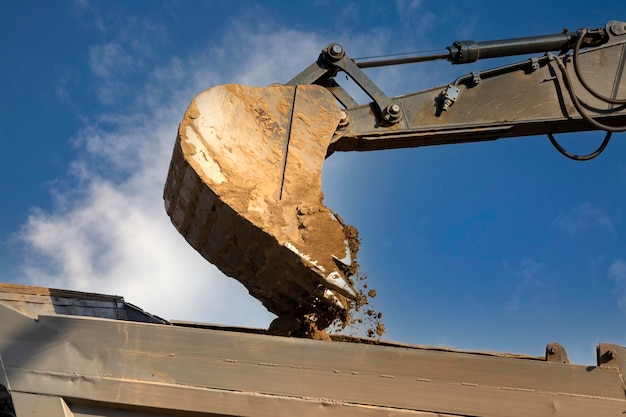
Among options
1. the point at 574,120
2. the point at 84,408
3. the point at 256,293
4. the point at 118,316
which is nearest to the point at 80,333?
the point at 84,408

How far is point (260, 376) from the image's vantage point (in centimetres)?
299

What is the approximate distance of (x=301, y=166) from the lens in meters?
4.03

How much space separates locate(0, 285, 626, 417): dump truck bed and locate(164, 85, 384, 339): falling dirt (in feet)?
2.33

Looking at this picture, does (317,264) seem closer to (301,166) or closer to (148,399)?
(301,166)

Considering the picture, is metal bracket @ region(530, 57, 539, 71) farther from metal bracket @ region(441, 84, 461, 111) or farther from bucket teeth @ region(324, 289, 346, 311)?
bucket teeth @ region(324, 289, 346, 311)

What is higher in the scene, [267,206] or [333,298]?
[267,206]

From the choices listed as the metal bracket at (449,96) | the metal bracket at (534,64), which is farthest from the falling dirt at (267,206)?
the metal bracket at (534,64)

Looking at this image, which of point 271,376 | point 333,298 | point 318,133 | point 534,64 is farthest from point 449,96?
point 271,376

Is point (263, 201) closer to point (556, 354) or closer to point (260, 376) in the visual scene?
point (260, 376)

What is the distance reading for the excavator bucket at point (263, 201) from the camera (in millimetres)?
3643

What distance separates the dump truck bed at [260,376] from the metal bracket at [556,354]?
0.81ft

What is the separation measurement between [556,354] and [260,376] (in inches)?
61.8

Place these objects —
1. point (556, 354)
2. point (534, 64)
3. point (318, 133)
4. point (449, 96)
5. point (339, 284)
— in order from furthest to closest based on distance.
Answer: point (534, 64) → point (449, 96) → point (318, 133) → point (339, 284) → point (556, 354)

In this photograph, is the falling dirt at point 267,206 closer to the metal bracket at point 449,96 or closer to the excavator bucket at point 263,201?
the excavator bucket at point 263,201
